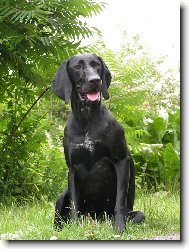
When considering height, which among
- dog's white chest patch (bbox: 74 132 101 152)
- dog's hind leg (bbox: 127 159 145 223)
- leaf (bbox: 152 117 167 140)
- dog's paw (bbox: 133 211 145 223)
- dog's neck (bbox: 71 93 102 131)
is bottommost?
dog's paw (bbox: 133 211 145 223)

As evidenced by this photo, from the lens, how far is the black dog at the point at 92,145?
3809 mm

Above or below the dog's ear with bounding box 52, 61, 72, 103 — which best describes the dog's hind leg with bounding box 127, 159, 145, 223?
below

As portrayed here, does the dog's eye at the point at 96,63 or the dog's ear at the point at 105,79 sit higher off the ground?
the dog's eye at the point at 96,63

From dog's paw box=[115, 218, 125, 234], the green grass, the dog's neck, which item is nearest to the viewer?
the green grass

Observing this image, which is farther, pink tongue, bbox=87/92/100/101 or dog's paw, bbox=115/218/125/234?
pink tongue, bbox=87/92/100/101

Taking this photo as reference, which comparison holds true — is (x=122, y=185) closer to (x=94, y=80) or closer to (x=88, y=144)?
(x=88, y=144)

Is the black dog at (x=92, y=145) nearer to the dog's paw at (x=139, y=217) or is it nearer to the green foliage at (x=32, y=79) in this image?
the dog's paw at (x=139, y=217)

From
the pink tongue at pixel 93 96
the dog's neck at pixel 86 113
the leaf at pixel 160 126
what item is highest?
the leaf at pixel 160 126

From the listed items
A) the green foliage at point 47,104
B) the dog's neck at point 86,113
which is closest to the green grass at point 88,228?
the dog's neck at point 86,113

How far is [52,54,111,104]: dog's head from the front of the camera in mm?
3729

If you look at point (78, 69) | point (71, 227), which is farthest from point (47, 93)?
point (71, 227)

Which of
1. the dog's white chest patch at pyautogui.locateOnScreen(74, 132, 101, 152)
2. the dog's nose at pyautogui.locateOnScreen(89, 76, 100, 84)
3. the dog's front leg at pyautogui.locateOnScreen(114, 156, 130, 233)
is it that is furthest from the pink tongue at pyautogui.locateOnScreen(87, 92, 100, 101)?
the dog's front leg at pyautogui.locateOnScreen(114, 156, 130, 233)

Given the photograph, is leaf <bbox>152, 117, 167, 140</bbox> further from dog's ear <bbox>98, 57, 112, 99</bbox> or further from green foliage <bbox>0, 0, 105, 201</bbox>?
dog's ear <bbox>98, 57, 112, 99</bbox>

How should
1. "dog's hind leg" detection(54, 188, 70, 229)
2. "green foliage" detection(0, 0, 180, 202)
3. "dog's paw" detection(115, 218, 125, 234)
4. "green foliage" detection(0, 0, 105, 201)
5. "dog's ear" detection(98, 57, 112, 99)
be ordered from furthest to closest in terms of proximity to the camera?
"green foliage" detection(0, 0, 180, 202) → "green foliage" detection(0, 0, 105, 201) → "dog's hind leg" detection(54, 188, 70, 229) → "dog's ear" detection(98, 57, 112, 99) → "dog's paw" detection(115, 218, 125, 234)
